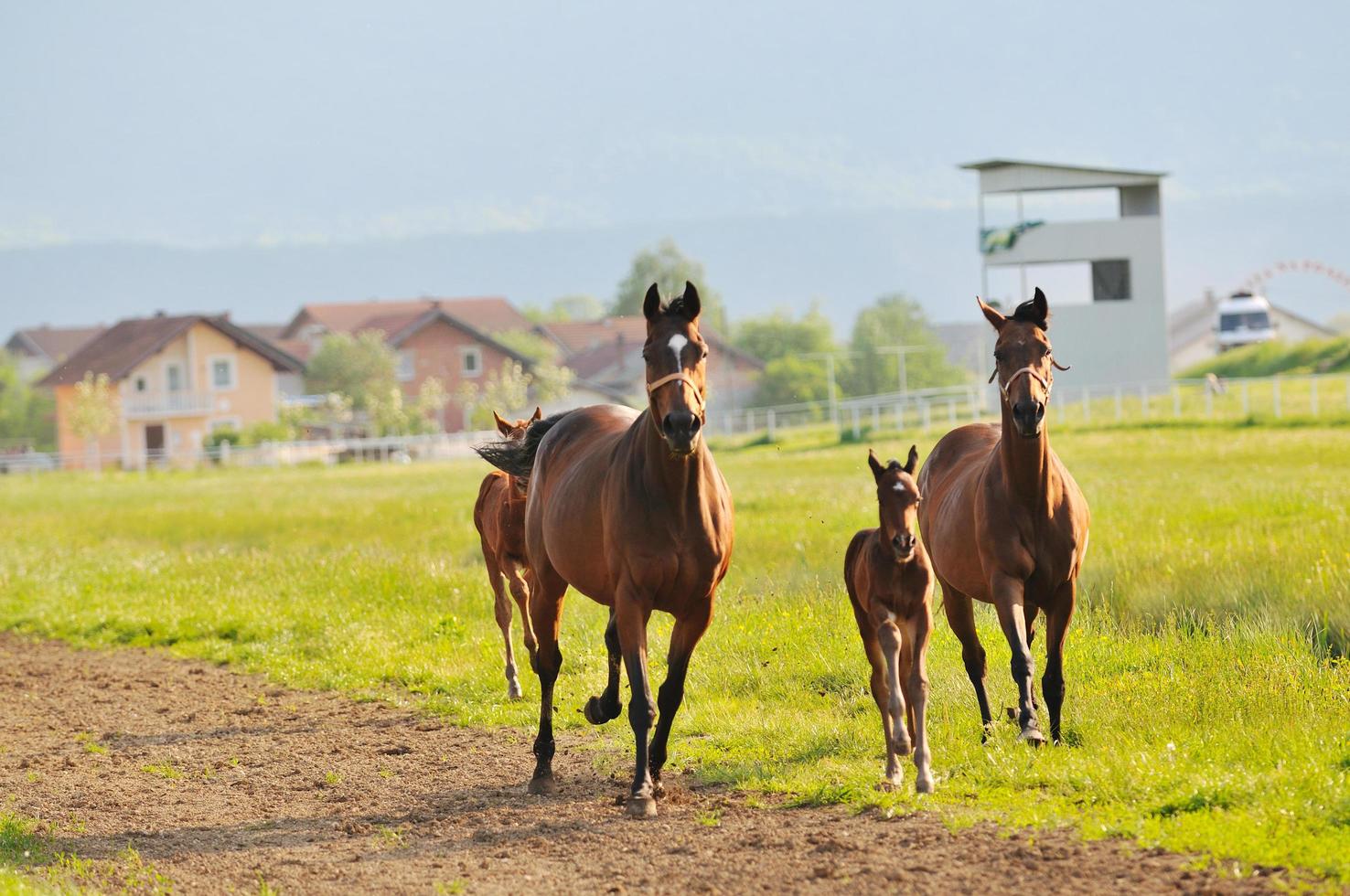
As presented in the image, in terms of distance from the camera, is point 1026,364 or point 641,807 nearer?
point 641,807

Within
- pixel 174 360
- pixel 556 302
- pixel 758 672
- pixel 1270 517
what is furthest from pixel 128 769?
pixel 556 302

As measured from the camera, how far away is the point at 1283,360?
2608 inches

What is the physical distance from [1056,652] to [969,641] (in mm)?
772

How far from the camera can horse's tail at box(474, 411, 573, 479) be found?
1032 centimetres

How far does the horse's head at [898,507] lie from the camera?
286 inches

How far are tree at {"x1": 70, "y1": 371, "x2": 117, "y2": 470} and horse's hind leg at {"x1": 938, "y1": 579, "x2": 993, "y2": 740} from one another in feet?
224

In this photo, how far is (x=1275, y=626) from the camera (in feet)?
36.6

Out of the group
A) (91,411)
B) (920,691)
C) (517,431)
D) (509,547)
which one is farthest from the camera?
(91,411)

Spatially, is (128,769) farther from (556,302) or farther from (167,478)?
(556,302)

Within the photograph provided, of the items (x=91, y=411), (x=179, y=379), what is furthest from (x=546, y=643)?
(x=179, y=379)

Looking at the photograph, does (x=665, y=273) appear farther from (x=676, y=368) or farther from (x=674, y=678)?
(x=676, y=368)

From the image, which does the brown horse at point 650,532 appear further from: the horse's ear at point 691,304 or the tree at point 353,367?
the tree at point 353,367

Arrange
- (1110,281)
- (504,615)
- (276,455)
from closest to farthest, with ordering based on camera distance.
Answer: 1. (504,615)
2. (1110,281)
3. (276,455)

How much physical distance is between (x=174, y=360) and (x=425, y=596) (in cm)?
6882
